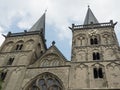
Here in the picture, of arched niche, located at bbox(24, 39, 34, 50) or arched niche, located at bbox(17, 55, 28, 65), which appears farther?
arched niche, located at bbox(24, 39, 34, 50)

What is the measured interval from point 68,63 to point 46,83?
366 cm

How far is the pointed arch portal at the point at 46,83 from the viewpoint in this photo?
1949 cm

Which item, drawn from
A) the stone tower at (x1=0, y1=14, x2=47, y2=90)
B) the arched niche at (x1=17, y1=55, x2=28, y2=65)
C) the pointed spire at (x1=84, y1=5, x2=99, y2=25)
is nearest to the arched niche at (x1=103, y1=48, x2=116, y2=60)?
the pointed spire at (x1=84, y1=5, x2=99, y2=25)

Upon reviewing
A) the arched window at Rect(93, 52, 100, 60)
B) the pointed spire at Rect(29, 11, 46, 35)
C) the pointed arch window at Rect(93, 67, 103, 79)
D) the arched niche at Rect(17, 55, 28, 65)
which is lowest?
Answer: the pointed arch window at Rect(93, 67, 103, 79)

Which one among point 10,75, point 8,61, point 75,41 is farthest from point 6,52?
point 75,41

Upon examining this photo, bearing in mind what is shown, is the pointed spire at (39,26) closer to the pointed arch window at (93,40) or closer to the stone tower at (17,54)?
the stone tower at (17,54)

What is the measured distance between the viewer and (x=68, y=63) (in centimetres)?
2153

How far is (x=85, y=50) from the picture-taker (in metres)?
23.4

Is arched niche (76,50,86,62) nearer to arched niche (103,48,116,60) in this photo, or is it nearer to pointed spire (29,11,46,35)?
arched niche (103,48,116,60)

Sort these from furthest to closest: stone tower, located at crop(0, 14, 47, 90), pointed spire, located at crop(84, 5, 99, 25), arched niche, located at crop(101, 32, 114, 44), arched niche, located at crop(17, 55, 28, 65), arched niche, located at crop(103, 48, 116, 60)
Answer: pointed spire, located at crop(84, 5, 99, 25) < arched niche, located at crop(101, 32, 114, 44) < arched niche, located at crop(17, 55, 28, 65) < arched niche, located at crop(103, 48, 116, 60) < stone tower, located at crop(0, 14, 47, 90)

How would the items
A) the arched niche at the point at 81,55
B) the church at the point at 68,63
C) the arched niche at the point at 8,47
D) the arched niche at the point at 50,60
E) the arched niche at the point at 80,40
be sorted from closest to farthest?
the church at the point at 68,63
the arched niche at the point at 81,55
the arched niche at the point at 50,60
the arched niche at the point at 80,40
the arched niche at the point at 8,47

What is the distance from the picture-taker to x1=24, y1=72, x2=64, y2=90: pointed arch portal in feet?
63.9

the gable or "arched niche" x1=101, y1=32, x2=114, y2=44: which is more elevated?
"arched niche" x1=101, y1=32, x2=114, y2=44

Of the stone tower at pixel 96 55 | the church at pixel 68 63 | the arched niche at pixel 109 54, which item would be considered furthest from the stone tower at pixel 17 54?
the arched niche at pixel 109 54
